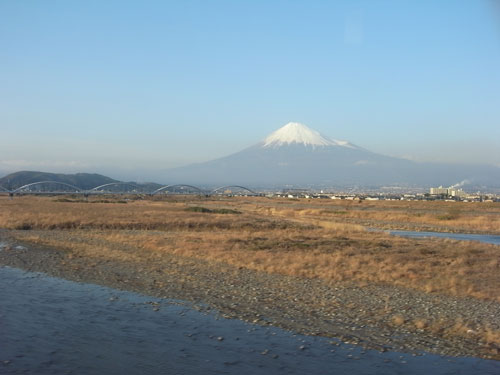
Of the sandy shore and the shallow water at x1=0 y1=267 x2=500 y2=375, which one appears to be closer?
the shallow water at x1=0 y1=267 x2=500 y2=375

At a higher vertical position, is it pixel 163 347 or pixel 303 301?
pixel 303 301

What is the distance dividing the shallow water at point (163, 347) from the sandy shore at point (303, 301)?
606 millimetres

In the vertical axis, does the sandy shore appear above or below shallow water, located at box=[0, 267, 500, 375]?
above

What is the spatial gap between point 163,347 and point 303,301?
4.52 meters

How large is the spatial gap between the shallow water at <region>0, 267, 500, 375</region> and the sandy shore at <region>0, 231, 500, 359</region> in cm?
61

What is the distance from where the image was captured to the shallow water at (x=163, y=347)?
8.72 meters

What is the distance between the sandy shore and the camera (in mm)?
10344

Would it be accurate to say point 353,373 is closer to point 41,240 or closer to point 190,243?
point 190,243

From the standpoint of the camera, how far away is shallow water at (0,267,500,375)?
343 inches

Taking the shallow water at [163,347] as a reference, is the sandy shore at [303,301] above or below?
above

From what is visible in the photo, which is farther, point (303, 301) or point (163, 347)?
point (303, 301)

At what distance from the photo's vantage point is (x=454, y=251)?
24391 mm

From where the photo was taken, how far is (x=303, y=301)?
43.0ft

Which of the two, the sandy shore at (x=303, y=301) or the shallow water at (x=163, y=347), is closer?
the shallow water at (x=163, y=347)
